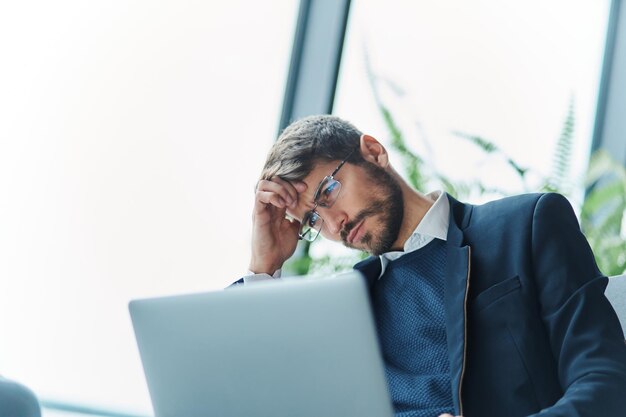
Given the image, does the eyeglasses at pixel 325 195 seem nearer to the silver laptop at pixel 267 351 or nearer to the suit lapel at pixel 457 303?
the suit lapel at pixel 457 303

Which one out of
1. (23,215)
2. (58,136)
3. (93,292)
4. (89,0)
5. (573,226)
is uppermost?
(89,0)

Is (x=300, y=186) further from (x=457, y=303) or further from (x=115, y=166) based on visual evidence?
(x=115, y=166)

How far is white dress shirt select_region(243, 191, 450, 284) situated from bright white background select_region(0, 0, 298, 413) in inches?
47.2

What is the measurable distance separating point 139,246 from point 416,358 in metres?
1.42

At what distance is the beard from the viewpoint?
74.0 inches

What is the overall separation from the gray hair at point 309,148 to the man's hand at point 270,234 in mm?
60

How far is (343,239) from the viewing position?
191 centimetres

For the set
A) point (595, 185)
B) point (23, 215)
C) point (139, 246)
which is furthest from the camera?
point (595, 185)

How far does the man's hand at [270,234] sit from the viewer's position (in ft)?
6.71

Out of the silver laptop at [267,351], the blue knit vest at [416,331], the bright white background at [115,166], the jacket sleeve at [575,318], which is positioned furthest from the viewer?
the bright white background at [115,166]

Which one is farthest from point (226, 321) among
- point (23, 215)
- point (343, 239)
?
point (23, 215)

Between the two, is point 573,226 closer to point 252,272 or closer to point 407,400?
point 407,400

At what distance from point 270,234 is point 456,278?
604 mm

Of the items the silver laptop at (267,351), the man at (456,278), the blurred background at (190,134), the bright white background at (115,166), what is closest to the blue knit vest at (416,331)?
the man at (456,278)
